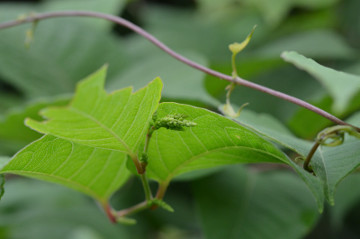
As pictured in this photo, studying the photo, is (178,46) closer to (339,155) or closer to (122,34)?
(122,34)

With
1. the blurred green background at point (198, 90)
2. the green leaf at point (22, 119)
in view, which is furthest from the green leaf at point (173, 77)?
the green leaf at point (22, 119)

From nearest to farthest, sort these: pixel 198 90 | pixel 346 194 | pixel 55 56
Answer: pixel 198 90
pixel 346 194
pixel 55 56

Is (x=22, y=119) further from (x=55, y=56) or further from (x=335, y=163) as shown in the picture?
(x=335, y=163)

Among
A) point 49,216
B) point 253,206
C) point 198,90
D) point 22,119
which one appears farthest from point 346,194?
point 49,216

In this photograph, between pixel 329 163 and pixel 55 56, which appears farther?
pixel 55 56

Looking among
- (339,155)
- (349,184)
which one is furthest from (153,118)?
(349,184)

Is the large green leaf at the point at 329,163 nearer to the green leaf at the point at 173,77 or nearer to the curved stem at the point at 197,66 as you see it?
the curved stem at the point at 197,66

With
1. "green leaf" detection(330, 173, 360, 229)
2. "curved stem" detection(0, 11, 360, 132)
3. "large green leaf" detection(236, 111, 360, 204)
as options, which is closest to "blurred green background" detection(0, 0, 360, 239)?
"green leaf" detection(330, 173, 360, 229)

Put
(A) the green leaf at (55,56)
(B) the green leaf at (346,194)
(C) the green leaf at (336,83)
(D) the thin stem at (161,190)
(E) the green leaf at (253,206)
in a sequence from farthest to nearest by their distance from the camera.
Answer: (A) the green leaf at (55,56) → (B) the green leaf at (346,194) → (E) the green leaf at (253,206) → (D) the thin stem at (161,190) → (C) the green leaf at (336,83)
